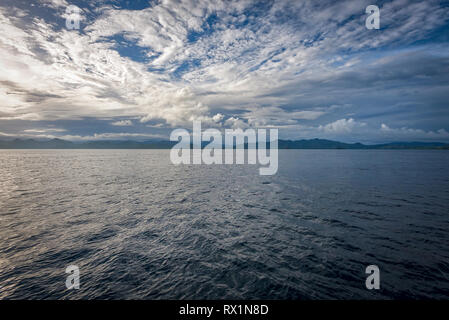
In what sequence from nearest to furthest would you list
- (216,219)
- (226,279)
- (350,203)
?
(226,279)
(216,219)
(350,203)

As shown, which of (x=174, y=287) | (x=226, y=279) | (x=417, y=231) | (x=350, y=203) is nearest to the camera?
(x=174, y=287)

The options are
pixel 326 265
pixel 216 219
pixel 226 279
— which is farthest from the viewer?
pixel 216 219


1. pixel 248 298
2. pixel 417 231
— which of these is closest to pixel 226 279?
pixel 248 298

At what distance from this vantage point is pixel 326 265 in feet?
46.9

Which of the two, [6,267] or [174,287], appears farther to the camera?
[6,267]

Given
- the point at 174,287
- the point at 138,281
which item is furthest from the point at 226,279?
the point at 138,281

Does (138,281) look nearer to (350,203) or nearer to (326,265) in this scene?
(326,265)

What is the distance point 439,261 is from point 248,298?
14936 mm
